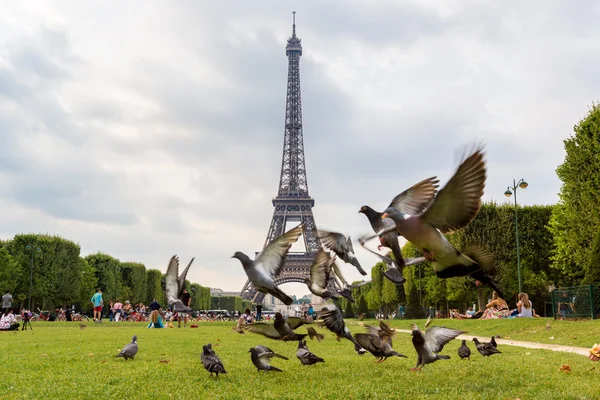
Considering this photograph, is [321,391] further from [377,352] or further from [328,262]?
[377,352]

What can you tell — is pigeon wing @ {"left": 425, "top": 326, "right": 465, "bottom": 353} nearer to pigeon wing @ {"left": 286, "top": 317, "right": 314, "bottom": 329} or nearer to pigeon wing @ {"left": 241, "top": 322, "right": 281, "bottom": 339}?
pigeon wing @ {"left": 286, "top": 317, "right": 314, "bottom": 329}

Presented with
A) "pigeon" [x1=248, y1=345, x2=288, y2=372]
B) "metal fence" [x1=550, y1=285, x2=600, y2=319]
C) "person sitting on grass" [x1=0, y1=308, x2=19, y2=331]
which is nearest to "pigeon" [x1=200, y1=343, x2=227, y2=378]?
"pigeon" [x1=248, y1=345, x2=288, y2=372]

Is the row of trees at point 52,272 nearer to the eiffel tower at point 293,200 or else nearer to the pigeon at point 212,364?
the eiffel tower at point 293,200

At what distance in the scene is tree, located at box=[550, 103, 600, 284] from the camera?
30.0 metres

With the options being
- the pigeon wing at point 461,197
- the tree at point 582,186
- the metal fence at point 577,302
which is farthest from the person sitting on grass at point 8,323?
the tree at point 582,186

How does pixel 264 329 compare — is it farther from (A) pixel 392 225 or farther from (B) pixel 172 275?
(B) pixel 172 275

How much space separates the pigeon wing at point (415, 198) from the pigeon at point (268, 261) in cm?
135

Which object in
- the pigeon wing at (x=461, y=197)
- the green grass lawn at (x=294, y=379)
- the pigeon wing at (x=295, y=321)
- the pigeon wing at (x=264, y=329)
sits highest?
the pigeon wing at (x=461, y=197)

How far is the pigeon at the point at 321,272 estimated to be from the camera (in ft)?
24.1

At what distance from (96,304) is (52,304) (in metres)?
35.2

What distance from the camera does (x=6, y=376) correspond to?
8.14 metres

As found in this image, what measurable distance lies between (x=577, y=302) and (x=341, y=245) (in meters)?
21.6

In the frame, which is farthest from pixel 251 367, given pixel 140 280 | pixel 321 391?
pixel 140 280

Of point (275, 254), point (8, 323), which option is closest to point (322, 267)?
point (275, 254)
